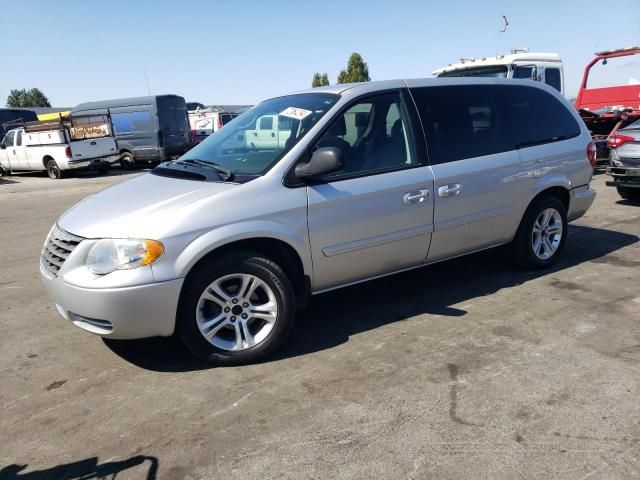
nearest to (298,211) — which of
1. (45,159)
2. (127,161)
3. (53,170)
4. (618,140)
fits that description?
(618,140)

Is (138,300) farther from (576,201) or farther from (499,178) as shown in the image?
(576,201)

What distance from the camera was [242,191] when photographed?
3.58 meters

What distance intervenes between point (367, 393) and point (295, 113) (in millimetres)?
2179

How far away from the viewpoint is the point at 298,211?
12.1 ft

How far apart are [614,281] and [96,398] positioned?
444 centimetres

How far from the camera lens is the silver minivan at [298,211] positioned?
3.35 metres

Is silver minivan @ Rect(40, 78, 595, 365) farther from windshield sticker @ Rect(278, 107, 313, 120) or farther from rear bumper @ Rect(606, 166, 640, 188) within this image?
rear bumper @ Rect(606, 166, 640, 188)

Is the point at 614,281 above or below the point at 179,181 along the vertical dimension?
below

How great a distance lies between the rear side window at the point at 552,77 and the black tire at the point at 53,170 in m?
14.8

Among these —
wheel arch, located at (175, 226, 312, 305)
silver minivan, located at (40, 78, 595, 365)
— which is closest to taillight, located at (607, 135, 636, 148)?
silver minivan, located at (40, 78, 595, 365)

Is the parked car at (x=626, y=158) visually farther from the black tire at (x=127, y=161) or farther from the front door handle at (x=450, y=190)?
the black tire at (x=127, y=161)

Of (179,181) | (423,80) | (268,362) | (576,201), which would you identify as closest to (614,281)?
(576,201)

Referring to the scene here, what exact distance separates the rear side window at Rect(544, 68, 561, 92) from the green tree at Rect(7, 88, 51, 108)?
295 ft

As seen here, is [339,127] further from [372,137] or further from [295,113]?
[295,113]
